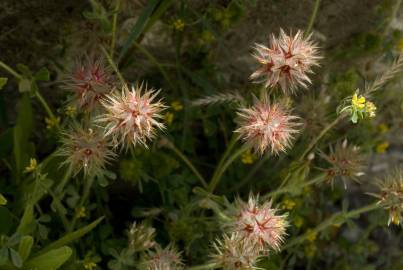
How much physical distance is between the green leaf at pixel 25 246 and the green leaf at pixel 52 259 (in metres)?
0.04

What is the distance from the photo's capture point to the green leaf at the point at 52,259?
6.61 feet

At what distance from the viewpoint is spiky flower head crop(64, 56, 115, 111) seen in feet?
6.57

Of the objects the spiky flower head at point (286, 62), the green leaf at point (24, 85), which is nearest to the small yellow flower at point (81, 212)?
the green leaf at point (24, 85)

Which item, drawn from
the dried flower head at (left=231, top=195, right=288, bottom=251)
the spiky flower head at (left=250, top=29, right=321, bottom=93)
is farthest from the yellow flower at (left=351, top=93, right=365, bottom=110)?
the dried flower head at (left=231, top=195, right=288, bottom=251)

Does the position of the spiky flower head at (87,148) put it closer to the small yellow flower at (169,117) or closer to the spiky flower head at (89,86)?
the spiky flower head at (89,86)

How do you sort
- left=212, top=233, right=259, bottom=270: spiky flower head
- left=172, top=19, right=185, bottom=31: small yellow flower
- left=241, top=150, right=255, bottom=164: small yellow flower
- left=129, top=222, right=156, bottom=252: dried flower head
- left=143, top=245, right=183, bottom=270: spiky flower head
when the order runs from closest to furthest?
left=212, top=233, right=259, bottom=270: spiky flower head, left=143, top=245, right=183, bottom=270: spiky flower head, left=129, top=222, right=156, bottom=252: dried flower head, left=172, top=19, right=185, bottom=31: small yellow flower, left=241, top=150, right=255, bottom=164: small yellow flower

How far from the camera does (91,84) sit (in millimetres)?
2006

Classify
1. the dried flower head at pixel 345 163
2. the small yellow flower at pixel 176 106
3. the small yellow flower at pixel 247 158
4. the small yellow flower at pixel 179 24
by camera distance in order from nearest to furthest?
the dried flower head at pixel 345 163
the small yellow flower at pixel 179 24
the small yellow flower at pixel 176 106
the small yellow flower at pixel 247 158

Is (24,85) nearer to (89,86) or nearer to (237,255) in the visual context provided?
(89,86)

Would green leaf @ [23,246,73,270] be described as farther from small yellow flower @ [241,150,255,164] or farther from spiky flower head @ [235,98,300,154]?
small yellow flower @ [241,150,255,164]

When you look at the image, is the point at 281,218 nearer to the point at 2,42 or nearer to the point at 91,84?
the point at 91,84

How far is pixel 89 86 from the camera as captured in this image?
2008 mm

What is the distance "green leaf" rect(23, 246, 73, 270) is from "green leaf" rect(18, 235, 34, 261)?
1.5 inches

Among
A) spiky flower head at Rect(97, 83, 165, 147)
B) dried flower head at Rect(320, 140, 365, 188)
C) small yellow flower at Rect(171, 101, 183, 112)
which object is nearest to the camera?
A: spiky flower head at Rect(97, 83, 165, 147)
